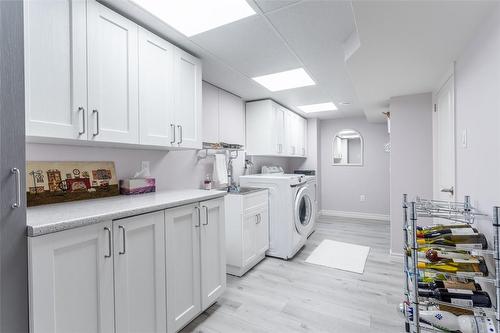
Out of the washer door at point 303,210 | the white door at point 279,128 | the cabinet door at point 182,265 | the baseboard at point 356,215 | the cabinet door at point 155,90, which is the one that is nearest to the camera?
the cabinet door at point 182,265

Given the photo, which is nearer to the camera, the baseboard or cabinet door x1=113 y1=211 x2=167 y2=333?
cabinet door x1=113 y1=211 x2=167 y2=333

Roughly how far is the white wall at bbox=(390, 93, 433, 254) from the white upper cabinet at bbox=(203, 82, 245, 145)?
2016 mm

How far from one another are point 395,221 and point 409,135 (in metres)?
1.10

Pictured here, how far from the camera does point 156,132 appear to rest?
182 cm

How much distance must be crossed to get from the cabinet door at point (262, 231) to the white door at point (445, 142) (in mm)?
1788

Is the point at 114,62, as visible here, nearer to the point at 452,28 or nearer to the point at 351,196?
the point at 452,28

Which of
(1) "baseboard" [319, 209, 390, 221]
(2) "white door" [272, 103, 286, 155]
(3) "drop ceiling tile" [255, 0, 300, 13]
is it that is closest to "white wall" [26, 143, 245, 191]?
(2) "white door" [272, 103, 286, 155]

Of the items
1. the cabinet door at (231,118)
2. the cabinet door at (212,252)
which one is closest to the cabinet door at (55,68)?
the cabinet door at (212,252)

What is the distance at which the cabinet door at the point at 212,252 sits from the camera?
6.07ft

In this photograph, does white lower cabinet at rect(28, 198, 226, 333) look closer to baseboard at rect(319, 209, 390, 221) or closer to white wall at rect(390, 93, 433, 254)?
white wall at rect(390, 93, 433, 254)

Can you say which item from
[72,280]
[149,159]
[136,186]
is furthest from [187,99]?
[72,280]

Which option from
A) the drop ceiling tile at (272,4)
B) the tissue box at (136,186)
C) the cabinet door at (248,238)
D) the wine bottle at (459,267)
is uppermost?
the drop ceiling tile at (272,4)

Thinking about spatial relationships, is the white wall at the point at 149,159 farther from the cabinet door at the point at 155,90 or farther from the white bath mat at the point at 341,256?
the white bath mat at the point at 341,256

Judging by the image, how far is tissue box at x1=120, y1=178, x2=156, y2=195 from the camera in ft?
6.13
